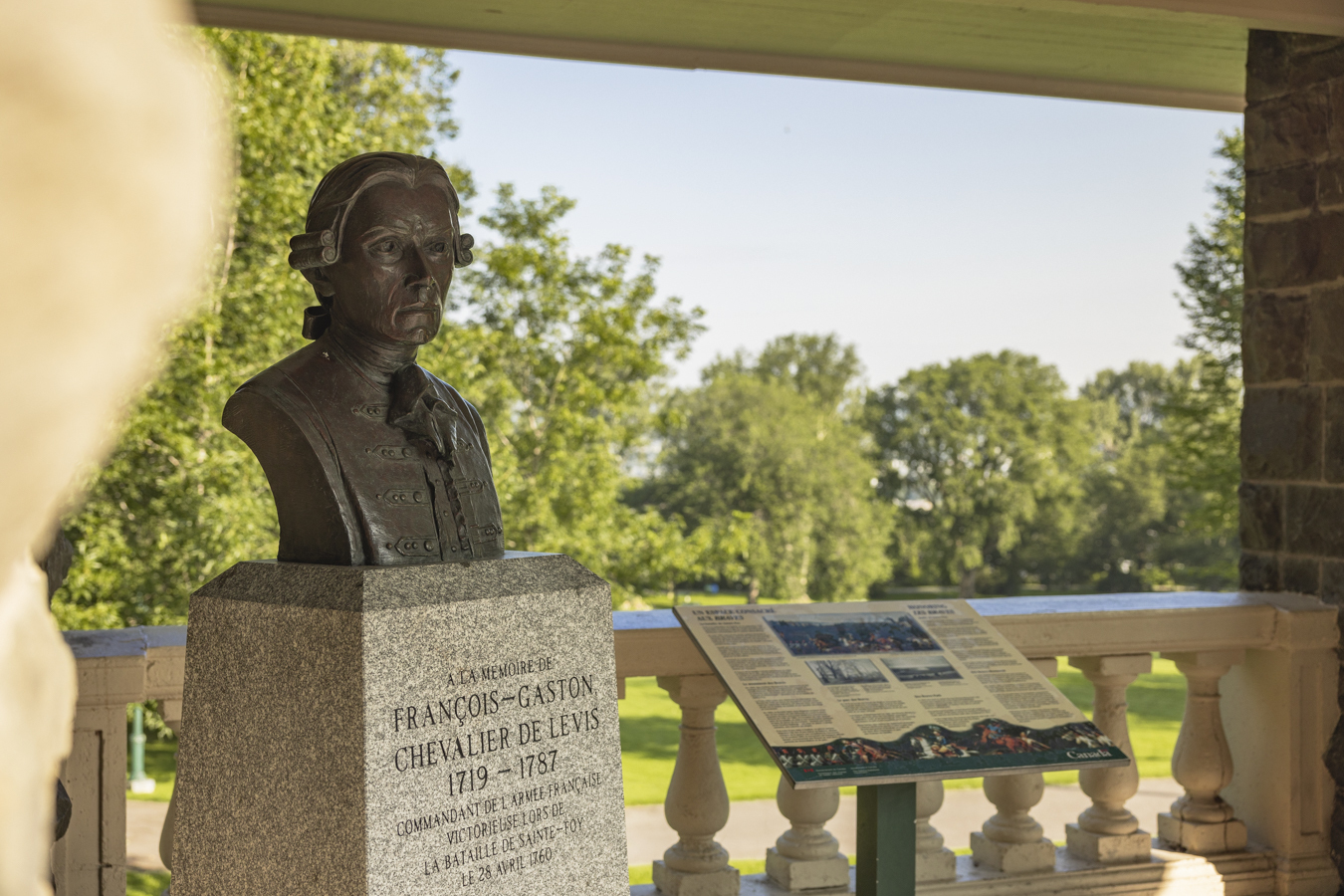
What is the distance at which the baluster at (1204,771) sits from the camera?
3.80 m

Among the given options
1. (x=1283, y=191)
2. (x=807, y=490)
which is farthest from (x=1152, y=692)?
(x=1283, y=191)

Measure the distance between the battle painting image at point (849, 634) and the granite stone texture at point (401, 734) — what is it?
2.32ft

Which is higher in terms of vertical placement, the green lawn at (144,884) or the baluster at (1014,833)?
the baluster at (1014,833)

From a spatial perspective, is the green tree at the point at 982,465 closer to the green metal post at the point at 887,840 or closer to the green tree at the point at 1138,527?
the green tree at the point at 1138,527

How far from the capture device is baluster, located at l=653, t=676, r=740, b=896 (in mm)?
3221

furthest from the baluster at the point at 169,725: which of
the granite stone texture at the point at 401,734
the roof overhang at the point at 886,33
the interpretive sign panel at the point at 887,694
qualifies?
the roof overhang at the point at 886,33

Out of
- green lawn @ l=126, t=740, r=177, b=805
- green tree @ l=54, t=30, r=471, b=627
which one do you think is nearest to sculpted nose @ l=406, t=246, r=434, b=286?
green tree @ l=54, t=30, r=471, b=627

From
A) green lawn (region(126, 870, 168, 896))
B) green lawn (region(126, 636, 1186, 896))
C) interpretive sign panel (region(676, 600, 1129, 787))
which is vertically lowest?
green lawn (region(126, 636, 1186, 896))

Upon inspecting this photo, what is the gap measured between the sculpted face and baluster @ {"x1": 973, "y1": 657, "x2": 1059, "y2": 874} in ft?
6.83

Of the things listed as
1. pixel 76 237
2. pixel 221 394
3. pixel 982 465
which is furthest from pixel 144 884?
pixel 982 465

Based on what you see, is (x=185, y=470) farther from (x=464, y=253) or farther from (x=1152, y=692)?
(x=1152, y=692)

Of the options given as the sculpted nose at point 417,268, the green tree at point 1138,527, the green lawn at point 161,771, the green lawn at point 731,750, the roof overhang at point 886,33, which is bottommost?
the green lawn at point 731,750

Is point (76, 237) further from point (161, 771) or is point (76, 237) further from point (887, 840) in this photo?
point (161, 771)

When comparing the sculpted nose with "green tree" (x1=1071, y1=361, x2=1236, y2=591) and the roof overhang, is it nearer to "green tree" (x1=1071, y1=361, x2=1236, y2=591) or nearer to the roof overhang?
the roof overhang
